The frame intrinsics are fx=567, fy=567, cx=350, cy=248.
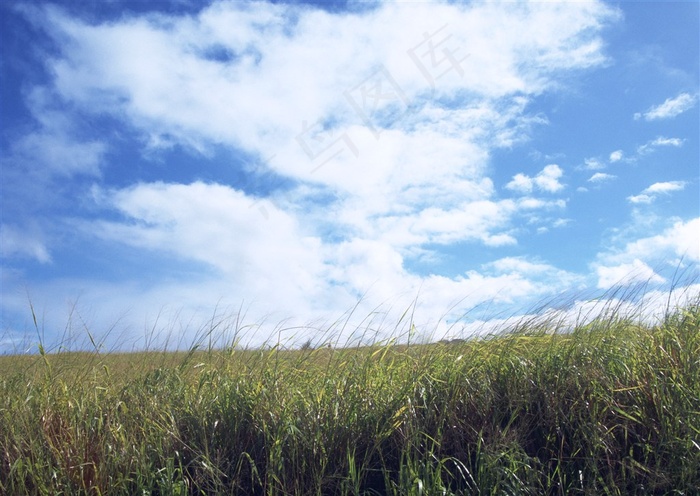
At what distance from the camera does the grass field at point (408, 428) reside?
12.3 feet

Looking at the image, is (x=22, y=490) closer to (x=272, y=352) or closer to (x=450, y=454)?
(x=272, y=352)

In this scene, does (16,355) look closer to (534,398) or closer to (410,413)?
(410,413)

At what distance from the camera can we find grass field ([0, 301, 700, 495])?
3.75 meters

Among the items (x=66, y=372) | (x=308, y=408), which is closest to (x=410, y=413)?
(x=308, y=408)

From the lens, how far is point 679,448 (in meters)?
3.71

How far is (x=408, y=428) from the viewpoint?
400cm

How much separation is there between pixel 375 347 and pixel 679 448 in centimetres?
248

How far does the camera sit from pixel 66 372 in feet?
18.7

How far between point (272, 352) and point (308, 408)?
1.08 metres

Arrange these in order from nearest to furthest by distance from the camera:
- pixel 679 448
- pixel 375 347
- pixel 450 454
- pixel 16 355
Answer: pixel 679 448 → pixel 450 454 → pixel 375 347 → pixel 16 355

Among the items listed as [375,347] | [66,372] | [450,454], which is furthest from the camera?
[66,372]

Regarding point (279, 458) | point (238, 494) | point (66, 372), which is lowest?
point (238, 494)

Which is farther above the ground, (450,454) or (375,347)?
(375,347)

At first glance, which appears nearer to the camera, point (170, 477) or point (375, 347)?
point (170, 477)
